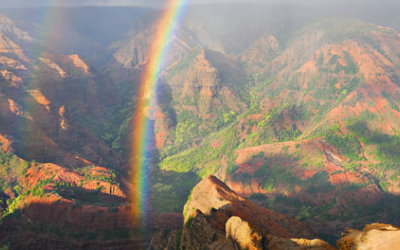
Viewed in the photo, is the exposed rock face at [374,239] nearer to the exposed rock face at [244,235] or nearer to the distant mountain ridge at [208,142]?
the exposed rock face at [244,235]

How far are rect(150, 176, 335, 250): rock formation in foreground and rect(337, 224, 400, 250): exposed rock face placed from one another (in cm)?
485

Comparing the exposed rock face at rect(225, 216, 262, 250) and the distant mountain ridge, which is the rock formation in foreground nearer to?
the exposed rock face at rect(225, 216, 262, 250)

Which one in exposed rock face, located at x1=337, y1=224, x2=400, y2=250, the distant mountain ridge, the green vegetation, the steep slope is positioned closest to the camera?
exposed rock face, located at x1=337, y1=224, x2=400, y2=250

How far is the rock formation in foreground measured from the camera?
2905cm

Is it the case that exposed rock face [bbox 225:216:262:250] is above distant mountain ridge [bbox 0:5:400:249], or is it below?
below

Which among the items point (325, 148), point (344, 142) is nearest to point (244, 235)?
point (325, 148)

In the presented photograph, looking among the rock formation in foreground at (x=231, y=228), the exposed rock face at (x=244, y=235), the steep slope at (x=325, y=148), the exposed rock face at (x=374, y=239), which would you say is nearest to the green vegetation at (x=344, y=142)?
the steep slope at (x=325, y=148)

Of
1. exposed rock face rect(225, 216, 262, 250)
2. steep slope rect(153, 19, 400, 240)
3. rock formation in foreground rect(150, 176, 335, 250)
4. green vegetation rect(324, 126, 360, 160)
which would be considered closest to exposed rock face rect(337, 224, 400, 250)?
rock formation in foreground rect(150, 176, 335, 250)

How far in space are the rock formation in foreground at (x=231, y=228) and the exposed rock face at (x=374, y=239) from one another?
4.85 meters

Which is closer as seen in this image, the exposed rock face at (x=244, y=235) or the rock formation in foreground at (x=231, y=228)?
the exposed rock face at (x=244, y=235)

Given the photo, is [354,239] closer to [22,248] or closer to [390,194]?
[22,248]

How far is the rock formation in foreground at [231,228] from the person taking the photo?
95.3 ft

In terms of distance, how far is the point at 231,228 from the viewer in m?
32.5

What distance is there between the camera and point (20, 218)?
6431 centimetres
